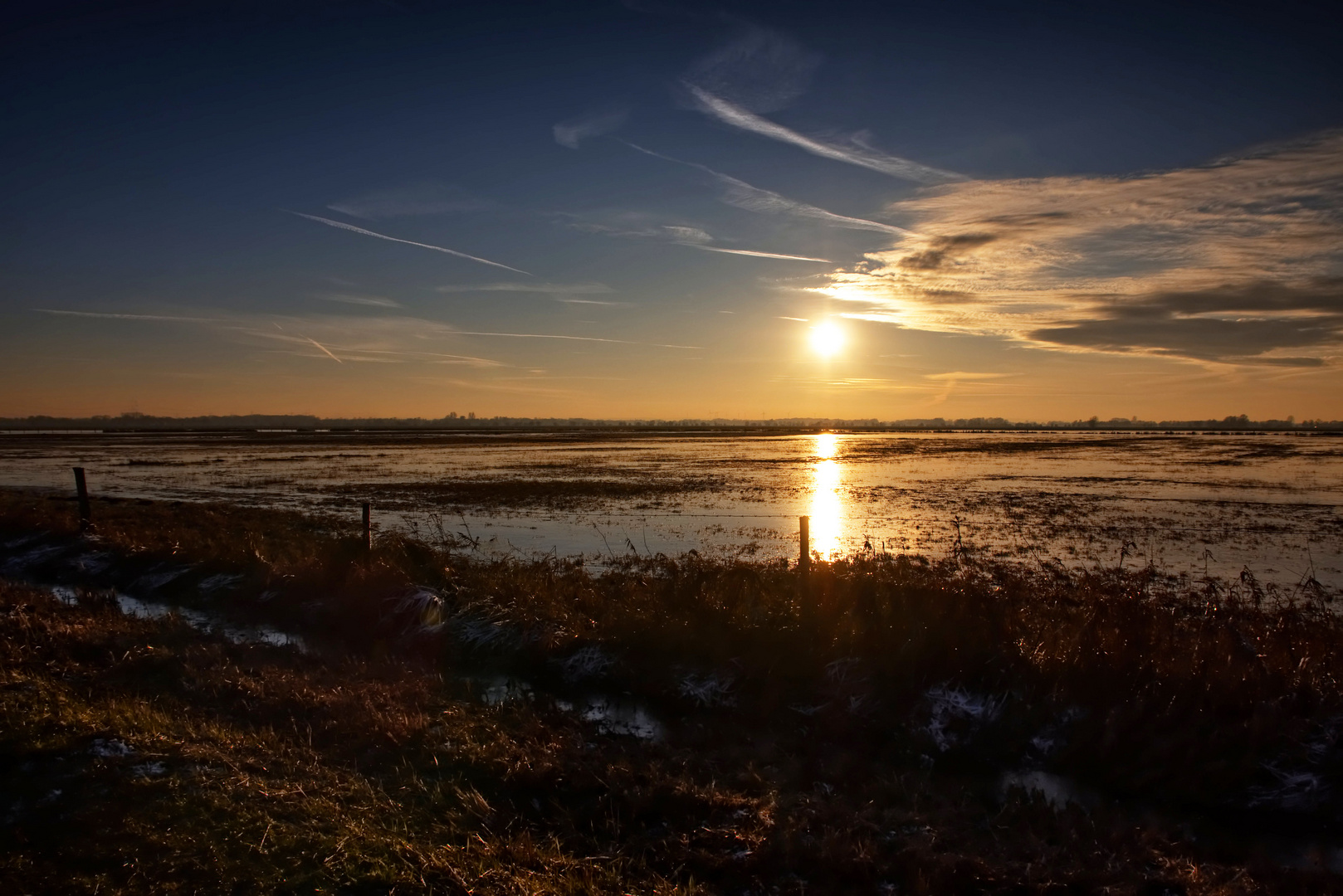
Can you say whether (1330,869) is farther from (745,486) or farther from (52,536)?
(745,486)

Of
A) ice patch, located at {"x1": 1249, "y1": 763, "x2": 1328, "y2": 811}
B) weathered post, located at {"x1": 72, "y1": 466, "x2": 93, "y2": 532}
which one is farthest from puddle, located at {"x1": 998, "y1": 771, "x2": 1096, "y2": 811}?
weathered post, located at {"x1": 72, "y1": 466, "x2": 93, "y2": 532}

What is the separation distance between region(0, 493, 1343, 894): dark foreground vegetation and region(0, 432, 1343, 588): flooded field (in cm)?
865

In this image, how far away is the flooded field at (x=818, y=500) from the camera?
2305 cm

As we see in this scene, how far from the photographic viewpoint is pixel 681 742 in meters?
9.55

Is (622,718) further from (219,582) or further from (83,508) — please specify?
(83,508)

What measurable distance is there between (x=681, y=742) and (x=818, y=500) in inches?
1137

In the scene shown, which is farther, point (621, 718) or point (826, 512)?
point (826, 512)

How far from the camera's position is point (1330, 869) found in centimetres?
689

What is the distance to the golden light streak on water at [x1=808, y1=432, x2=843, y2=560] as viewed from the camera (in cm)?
2342

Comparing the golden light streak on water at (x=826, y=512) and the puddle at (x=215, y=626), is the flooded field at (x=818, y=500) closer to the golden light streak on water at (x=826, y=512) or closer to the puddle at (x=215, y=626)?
the golden light streak on water at (x=826, y=512)

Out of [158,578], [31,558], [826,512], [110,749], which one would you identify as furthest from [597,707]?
[826,512]

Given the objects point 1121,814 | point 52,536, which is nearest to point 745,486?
point 52,536

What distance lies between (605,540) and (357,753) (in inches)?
633

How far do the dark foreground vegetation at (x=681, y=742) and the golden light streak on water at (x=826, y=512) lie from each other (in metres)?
7.88
